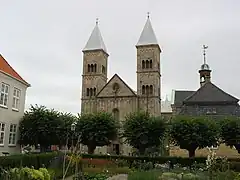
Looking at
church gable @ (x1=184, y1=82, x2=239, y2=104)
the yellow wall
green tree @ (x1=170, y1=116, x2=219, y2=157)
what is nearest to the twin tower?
church gable @ (x1=184, y1=82, x2=239, y2=104)

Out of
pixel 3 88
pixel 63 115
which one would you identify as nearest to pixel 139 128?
pixel 63 115

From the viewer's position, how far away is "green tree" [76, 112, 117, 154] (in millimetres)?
37438

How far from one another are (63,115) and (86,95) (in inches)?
902

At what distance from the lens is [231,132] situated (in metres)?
35.2

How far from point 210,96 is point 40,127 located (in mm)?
29624

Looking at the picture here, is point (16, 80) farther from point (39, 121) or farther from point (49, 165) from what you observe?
point (49, 165)

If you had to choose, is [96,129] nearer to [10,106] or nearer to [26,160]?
[10,106]

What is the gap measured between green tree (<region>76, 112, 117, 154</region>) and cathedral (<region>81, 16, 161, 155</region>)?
15453 millimetres

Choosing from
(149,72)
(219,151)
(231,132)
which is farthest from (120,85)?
(231,132)

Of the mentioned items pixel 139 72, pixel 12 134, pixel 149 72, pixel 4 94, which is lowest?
pixel 12 134

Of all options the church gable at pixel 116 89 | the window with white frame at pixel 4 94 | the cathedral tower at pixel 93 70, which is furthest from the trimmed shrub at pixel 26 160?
the cathedral tower at pixel 93 70

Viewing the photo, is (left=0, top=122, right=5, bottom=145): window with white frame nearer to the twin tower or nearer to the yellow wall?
the yellow wall

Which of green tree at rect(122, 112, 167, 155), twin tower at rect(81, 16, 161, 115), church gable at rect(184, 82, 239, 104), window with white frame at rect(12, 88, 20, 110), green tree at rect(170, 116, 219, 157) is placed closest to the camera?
window with white frame at rect(12, 88, 20, 110)

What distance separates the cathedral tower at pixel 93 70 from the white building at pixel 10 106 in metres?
26.5
